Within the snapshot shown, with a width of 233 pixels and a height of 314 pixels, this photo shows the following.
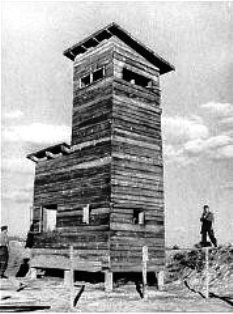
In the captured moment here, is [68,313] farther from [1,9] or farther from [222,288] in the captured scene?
[1,9]

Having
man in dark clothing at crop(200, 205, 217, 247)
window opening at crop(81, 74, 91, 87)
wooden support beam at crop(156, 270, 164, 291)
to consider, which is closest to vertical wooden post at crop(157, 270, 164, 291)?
wooden support beam at crop(156, 270, 164, 291)

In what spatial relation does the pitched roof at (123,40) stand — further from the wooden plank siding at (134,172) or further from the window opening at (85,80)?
the window opening at (85,80)

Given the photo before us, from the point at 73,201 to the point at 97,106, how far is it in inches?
189

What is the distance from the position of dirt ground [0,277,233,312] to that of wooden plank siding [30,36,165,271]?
4.28ft

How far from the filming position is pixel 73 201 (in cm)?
1891

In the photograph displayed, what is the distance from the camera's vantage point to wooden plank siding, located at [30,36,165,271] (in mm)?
17062

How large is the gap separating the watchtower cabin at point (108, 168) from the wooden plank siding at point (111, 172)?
0.04m

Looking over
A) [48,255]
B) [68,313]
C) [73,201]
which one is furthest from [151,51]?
[68,313]

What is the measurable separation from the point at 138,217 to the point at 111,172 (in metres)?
2.69

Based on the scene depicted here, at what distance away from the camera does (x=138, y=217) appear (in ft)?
59.8

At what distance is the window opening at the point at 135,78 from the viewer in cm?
2000

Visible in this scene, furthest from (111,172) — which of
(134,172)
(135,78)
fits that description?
(135,78)

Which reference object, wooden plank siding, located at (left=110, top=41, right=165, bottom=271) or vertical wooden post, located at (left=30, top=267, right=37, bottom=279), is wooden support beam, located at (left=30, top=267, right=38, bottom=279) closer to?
vertical wooden post, located at (left=30, top=267, right=37, bottom=279)

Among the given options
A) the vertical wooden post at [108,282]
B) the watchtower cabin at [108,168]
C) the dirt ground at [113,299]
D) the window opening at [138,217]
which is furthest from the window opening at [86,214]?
the dirt ground at [113,299]
